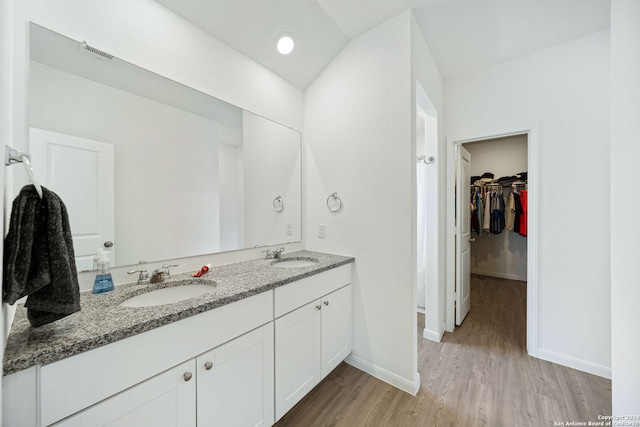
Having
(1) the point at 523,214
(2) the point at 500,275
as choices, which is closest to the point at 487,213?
(1) the point at 523,214

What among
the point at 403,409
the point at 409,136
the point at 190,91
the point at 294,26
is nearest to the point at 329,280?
the point at 403,409

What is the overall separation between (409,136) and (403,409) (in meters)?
1.81

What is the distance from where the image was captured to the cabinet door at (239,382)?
1.04 meters

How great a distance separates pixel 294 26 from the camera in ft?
5.86

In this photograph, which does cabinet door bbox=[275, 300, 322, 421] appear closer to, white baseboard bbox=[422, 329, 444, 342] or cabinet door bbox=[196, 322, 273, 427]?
cabinet door bbox=[196, 322, 273, 427]

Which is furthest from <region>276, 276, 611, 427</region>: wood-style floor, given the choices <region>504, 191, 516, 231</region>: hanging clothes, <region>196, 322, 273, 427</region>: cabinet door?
<region>504, 191, 516, 231</region>: hanging clothes

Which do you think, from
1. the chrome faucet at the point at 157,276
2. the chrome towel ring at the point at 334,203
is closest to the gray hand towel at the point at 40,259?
the chrome faucet at the point at 157,276

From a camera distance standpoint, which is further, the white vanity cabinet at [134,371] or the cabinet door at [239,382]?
the cabinet door at [239,382]

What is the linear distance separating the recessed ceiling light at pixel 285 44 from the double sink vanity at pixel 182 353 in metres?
1.64

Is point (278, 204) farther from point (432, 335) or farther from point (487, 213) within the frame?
point (487, 213)

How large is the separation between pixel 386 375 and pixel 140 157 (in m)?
2.20

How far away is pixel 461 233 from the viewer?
265 cm

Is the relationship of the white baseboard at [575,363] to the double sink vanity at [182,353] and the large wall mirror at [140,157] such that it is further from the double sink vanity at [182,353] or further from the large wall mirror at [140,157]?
the large wall mirror at [140,157]

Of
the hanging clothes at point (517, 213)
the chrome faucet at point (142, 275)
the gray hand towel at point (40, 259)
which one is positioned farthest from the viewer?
the hanging clothes at point (517, 213)
